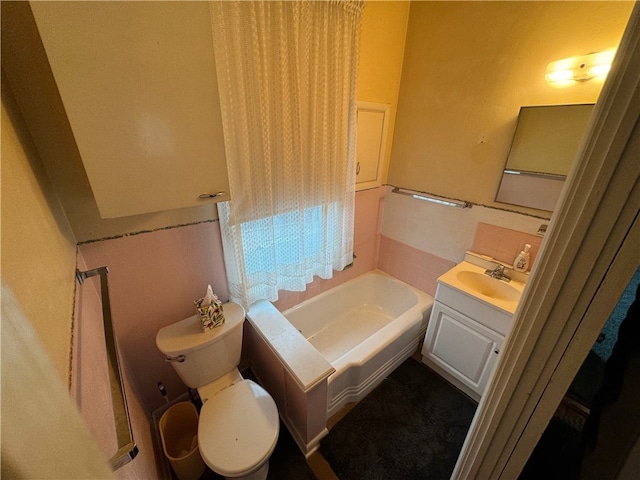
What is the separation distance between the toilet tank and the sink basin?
4.98 feet

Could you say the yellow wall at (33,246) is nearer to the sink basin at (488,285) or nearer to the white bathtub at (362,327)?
the white bathtub at (362,327)

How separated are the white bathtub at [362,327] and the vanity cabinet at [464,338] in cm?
18

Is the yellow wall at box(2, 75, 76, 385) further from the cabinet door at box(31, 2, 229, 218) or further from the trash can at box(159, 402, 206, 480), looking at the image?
the trash can at box(159, 402, 206, 480)

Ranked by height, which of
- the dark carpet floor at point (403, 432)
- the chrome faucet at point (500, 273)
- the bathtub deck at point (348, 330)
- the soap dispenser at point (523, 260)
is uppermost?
the soap dispenser at point (523, 260)

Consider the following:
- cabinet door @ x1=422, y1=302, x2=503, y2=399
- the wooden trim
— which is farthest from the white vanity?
the wooden trim

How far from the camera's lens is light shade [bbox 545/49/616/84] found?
3.95 ft

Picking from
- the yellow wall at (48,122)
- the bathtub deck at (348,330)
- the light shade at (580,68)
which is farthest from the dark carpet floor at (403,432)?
the light shade at (580,68)

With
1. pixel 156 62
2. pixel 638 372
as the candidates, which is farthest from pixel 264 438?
pixel 156 62

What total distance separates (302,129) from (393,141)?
3.35 ft

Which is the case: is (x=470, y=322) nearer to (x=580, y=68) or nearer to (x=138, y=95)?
(x=580, y=68)

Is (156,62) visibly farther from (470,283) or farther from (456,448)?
(456,448)

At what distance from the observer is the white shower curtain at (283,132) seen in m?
1.14

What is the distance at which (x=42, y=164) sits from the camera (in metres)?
0.91

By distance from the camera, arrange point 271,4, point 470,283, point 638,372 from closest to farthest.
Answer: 1. point 638,372
2. point 271,4
3. point 470,283
